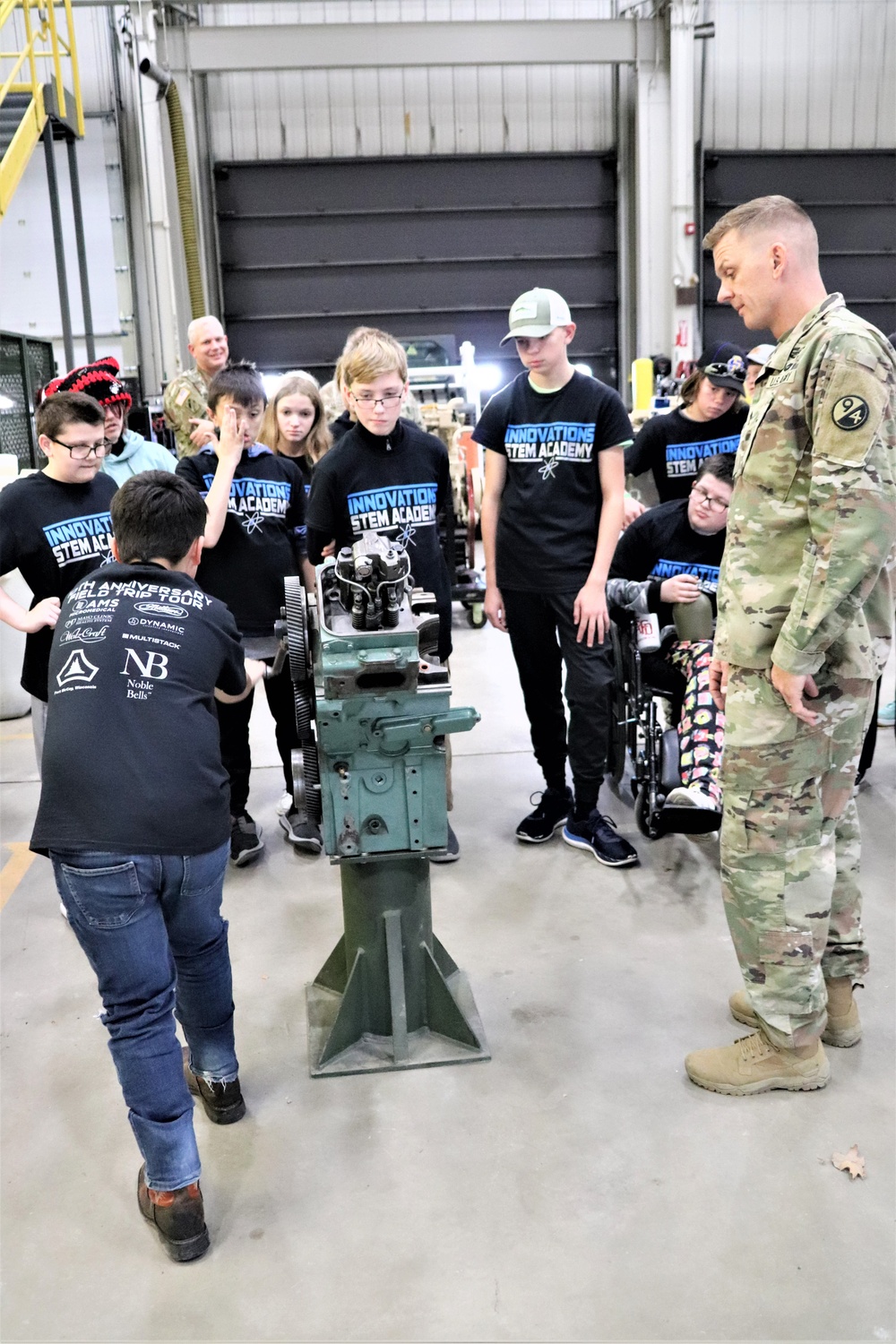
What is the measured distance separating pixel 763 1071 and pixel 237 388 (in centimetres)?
234

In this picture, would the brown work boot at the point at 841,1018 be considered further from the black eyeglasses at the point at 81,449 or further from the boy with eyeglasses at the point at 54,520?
the black eyeglasses at the point at 81,449

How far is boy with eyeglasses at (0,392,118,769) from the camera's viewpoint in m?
2.62

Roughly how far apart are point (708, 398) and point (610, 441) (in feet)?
2.00

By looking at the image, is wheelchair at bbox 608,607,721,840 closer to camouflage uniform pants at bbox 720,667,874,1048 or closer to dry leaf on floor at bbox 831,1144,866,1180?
camouflage uniform pants at bbox 720,667,874,1048

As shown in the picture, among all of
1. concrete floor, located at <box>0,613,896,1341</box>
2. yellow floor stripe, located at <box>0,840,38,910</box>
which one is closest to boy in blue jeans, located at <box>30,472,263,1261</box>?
concrete floor, located at <box>0,613,896,1341</box>

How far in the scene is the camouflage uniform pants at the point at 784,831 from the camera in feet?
6.73

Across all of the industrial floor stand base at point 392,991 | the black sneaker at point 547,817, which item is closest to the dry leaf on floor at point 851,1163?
the industrial floor stand base at point 392,991

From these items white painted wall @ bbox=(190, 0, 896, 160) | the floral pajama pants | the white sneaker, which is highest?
white painted wall @ bbox=(190, 0, 896, 160)

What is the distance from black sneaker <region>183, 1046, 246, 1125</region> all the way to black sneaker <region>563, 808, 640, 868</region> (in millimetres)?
1469

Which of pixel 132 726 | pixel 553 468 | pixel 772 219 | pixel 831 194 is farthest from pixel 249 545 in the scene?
pixel 831 194

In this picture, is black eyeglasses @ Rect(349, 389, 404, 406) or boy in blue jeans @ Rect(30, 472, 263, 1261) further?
black eyeglasses @ Rect(349, 389, 404, 406)

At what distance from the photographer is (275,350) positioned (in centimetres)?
1018

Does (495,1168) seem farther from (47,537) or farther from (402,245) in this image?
(402,245)

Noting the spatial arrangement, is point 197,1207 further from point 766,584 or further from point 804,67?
point 804,67
